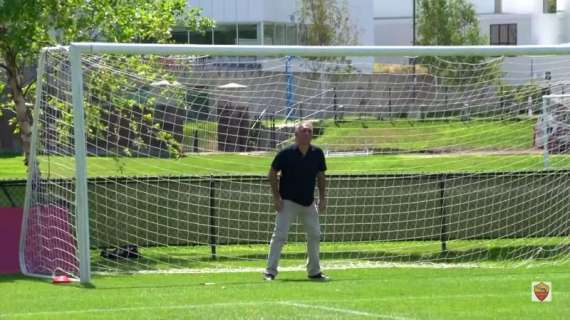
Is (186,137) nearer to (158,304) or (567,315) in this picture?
(158,304)

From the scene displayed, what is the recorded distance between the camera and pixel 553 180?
20.1m

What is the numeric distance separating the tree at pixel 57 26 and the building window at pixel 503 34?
50.8 meters

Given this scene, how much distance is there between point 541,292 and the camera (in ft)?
42.7

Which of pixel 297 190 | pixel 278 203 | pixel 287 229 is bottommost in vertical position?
pixel 287 229

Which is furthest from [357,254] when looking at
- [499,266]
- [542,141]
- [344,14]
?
[344,14]

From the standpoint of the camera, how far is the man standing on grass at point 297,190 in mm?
15312

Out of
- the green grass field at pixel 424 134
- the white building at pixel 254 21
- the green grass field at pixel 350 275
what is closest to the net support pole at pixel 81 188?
the green grass field at pixel 350 275

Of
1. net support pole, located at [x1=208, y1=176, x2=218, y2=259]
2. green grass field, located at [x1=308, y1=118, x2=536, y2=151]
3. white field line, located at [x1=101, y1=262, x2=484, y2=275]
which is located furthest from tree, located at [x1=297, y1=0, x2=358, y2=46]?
white field line, located at [x1=101, y1=262, x2=484, y2=275]

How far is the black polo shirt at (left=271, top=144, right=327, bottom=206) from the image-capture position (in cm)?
1532

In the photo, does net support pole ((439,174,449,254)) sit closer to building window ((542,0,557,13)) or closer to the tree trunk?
the tree trunk

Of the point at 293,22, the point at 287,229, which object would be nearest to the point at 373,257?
the point at 287,229

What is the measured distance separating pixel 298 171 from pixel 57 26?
5.81 m

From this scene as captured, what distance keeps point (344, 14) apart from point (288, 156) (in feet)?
160

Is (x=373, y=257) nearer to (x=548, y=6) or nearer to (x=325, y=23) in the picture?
(x=325, y=23)
